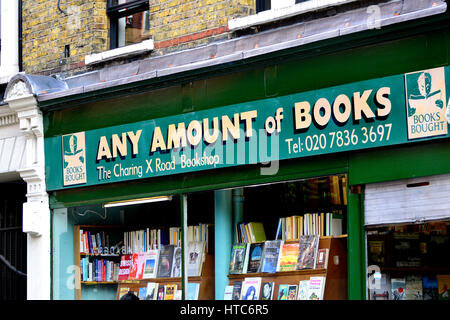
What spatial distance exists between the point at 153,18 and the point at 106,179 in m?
2.14

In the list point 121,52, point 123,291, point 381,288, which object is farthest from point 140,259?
point 381,288

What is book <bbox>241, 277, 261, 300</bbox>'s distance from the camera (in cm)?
1063

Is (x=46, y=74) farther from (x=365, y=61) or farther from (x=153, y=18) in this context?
(x=365, y=61)

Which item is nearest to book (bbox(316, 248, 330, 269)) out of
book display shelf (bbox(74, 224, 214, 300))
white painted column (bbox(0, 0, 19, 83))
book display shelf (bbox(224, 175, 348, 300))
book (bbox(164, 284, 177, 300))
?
book display shelf (bbox(224, 175, 348, 300))

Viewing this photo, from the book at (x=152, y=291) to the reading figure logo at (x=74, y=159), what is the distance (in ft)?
5.35

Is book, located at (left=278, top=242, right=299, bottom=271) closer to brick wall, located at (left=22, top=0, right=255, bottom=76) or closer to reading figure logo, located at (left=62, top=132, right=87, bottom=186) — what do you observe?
brick wall, located at (left=22, top=0, right=255, bottom=76)

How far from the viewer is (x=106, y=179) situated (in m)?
11.9

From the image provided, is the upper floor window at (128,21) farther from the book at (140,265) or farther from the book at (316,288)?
the book at (316,288)

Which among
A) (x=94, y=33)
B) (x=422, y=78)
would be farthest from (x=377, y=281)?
(x=94, y=33)

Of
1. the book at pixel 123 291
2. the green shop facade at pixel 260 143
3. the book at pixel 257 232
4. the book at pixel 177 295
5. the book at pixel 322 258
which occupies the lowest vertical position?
the book at pixel 177 295

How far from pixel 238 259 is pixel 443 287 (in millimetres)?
2492

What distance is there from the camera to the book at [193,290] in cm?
1116

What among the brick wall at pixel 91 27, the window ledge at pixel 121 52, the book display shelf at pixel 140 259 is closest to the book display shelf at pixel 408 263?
the book display shelf at pixel 140 259

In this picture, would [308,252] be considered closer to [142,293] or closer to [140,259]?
[142,293]
